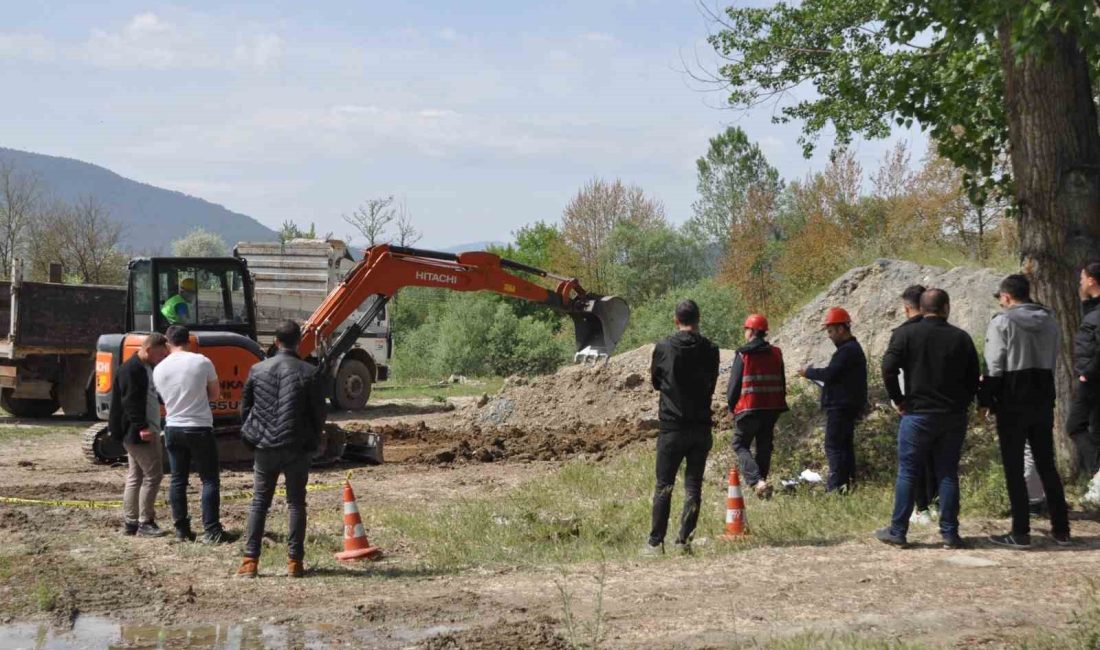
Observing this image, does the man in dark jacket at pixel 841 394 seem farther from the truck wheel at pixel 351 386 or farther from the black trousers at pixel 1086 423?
the truck wheel at pixel 351 386

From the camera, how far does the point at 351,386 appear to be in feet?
80.5

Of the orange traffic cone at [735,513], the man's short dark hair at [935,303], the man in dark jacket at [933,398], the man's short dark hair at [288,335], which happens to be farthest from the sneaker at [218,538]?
the man's short dark hair at [935,303]

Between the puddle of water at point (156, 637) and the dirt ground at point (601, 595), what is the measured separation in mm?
122

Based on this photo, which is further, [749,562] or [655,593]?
[749,562]

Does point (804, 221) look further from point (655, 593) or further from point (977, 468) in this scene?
point (655, 593)


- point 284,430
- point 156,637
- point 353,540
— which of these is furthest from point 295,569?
point 156,637

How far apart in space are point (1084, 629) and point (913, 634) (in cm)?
87

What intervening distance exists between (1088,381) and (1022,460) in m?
0.87

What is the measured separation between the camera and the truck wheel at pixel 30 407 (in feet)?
75.5

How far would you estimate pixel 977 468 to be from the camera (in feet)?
37.7

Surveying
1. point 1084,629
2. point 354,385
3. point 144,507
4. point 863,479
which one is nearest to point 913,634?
point 1084,629

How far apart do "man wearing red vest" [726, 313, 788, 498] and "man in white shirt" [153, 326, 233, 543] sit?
4.63m

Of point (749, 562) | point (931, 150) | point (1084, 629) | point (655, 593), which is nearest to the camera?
point (1084, 629)

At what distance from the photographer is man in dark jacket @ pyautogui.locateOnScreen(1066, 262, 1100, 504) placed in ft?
29.7
